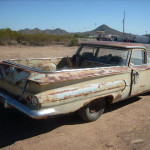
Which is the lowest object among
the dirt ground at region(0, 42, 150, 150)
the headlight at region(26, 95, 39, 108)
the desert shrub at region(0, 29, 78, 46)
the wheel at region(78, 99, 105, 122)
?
the dirt ground at region(0, 42, 150, 150)

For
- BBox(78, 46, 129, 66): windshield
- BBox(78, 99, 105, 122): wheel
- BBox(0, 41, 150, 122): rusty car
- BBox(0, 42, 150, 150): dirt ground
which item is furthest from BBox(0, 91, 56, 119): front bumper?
BBox(78, 46, 129, 66): windshield

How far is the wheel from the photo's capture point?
3.75 meters

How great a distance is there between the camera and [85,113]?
3758mm

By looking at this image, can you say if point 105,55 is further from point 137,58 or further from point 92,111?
point 92,111

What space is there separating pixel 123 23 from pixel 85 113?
171 ft

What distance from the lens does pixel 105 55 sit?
4848mm

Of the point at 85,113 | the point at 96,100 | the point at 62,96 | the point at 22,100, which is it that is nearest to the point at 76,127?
the point at 85,113

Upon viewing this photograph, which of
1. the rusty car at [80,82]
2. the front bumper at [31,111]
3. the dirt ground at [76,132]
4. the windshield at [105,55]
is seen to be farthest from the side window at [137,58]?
the front bumper at [31,111]

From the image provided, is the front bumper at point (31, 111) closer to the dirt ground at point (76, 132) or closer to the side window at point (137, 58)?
the dirt ground at point (76, 132)

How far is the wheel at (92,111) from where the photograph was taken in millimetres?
3748

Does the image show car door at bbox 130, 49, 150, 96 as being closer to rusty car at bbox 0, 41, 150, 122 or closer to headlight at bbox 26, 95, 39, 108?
rusty car at bbox 0, 41, 150, 122

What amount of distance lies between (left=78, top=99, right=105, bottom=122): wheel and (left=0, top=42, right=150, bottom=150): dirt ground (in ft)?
0.38

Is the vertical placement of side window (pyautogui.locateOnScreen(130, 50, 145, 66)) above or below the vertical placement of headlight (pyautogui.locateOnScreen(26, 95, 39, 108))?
above

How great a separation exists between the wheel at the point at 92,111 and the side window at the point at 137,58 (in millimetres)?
1246
